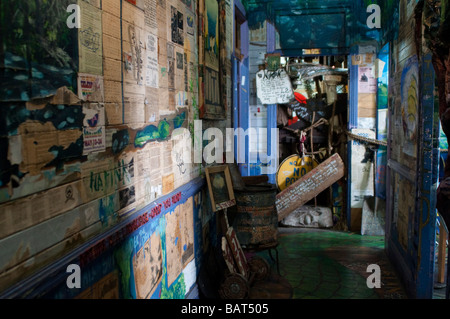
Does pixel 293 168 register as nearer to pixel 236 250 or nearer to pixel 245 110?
pixel 245 110

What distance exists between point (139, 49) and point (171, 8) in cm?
92

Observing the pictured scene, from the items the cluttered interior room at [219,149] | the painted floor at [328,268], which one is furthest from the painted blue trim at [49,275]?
the painted floor at [328,268]

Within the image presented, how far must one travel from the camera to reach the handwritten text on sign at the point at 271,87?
767 cm

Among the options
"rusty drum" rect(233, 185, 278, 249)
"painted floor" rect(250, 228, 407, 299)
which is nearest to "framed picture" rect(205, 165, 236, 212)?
"rusty drum" rect(233, 185, 278, 249)

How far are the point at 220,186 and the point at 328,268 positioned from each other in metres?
2.04

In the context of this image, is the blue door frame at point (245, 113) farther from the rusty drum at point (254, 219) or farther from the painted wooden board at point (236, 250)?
the painted wooden board at point (236, 250)

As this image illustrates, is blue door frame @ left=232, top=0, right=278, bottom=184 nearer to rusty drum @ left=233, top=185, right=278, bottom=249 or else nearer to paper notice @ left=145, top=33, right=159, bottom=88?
rusty drum @ left=233, top=185, right=278, bottom=249

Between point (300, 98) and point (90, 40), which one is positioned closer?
point (90, 40)

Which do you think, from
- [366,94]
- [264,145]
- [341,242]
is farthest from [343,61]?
[341,242]

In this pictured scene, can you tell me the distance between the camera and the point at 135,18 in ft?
9.35

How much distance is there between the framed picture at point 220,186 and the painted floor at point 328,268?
1.09 m

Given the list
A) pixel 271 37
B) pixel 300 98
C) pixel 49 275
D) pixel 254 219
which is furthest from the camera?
pixel 300 98

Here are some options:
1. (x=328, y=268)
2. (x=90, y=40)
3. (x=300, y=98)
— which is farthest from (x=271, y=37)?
(x=90, y=40)

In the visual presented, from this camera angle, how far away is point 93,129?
2.28m
